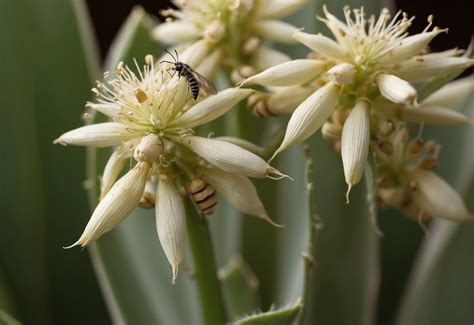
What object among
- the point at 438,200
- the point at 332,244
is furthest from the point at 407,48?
the point at 332,244

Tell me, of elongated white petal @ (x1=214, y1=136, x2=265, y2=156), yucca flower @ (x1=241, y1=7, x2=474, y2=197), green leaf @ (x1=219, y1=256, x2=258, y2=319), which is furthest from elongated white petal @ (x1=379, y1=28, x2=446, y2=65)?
green leaf @ (x1=219, y1=256, x2=258, y2=319)

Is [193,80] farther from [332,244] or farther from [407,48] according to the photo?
[332,244]

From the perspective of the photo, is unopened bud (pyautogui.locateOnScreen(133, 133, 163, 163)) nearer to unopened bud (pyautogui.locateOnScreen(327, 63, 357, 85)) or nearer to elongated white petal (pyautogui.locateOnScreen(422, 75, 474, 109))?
unopened bud (pyautogui.locateOnScreen(327, 63, 357, 85))

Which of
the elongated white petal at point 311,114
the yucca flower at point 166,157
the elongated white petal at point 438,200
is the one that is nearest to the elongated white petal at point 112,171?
the yucca flower at point 166,157

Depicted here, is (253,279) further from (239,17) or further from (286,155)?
(239,17)

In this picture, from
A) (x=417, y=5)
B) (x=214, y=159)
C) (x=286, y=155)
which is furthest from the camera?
(x=417, y=5)

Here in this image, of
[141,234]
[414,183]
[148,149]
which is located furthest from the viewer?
[141,234]

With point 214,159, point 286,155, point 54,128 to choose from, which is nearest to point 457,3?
point 286,155

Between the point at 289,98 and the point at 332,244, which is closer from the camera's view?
the point at 289,98
